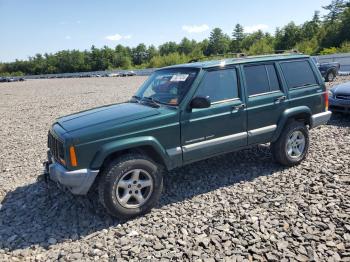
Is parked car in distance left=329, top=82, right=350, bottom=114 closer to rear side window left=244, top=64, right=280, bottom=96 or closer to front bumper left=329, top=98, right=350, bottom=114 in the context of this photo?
front bumper left=329, top=98, right=350, bottom=114

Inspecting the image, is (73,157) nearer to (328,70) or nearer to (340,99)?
(340,99)

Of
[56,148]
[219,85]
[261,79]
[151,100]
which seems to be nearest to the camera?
[56,148]

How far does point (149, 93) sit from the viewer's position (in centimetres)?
504

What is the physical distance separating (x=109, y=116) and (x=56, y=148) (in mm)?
827

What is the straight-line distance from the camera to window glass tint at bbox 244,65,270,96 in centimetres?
492

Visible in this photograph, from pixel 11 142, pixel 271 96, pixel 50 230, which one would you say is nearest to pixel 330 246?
pixel 271 96

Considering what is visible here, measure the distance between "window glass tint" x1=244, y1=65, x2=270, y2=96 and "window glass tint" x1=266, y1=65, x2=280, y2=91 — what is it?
87mm

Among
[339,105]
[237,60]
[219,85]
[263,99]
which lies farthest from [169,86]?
[339,105]

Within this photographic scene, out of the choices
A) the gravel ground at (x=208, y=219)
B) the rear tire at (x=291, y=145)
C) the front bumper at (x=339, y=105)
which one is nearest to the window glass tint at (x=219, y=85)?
the rear tire at (x=291, y=145)

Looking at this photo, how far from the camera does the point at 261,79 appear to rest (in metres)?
5.07

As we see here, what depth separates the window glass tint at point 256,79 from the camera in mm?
4918

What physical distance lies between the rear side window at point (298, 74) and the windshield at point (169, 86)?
1.84 m

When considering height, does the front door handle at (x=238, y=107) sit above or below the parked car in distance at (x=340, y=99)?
above

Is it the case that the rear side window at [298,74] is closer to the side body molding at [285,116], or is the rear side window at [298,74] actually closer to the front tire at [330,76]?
the side body molding at [285,116]
